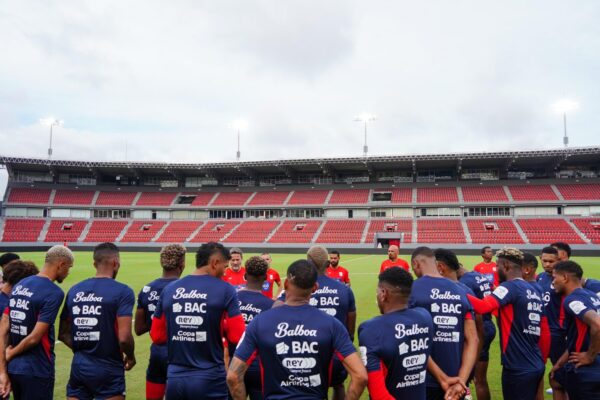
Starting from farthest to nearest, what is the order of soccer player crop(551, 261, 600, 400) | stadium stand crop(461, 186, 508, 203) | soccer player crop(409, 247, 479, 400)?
stadium stand crop(461, 186, 508, 203)
soccer player crop(551, 261, 600, 400)
soccer player crop(409, 247, 479, 400)

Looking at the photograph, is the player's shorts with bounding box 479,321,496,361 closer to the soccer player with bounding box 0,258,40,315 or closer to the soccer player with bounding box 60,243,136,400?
the soccer player with bounding box 60,243,136,400

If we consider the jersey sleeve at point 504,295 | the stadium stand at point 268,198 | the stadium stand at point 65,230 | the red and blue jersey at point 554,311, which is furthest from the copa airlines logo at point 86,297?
the stadium stand at point 65,230

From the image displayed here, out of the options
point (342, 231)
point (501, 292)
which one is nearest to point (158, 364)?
point (501, 292)

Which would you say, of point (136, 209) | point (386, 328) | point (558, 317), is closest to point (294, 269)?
point (386, 328)

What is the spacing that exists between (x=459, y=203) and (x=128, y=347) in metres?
54.4

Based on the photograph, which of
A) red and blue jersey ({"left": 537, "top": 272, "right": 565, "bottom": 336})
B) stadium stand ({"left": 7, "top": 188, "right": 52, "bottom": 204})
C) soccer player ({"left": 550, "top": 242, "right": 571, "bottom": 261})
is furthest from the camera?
stadium stand ({"left": 7, "top": 188, "right": 52, "bottom": 204})

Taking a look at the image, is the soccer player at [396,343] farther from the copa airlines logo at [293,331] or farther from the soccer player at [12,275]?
the soccer player at [12,275]

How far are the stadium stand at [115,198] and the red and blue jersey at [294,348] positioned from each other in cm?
6437

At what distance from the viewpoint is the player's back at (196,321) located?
155 inches

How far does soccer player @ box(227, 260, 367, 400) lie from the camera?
3.07 metres

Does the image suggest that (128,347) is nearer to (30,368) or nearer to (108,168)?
(30,368)

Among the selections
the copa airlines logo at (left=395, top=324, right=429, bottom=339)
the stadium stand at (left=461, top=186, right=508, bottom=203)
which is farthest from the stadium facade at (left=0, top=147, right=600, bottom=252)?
the copa airlines logo at (left=395, top=324, right=429, bottom=339)

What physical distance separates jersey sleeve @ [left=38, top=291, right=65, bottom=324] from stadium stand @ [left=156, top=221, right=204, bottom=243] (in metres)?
52.1

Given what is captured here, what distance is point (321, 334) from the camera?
3.10 metres
